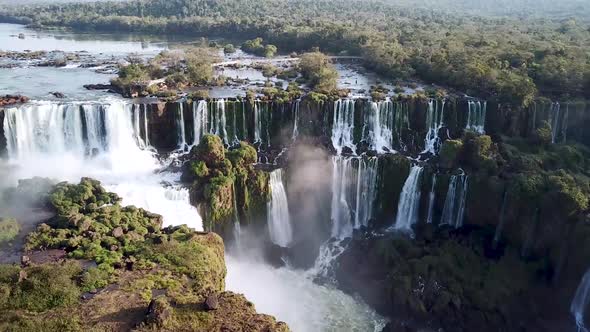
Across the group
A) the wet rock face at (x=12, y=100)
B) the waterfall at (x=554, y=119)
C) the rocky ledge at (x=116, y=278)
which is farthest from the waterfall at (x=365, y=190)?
the wet rock face at (x=12, y=100)

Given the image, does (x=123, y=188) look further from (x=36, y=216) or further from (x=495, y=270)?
(x=495, y=270)

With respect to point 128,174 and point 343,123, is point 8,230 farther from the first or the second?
point 343,123

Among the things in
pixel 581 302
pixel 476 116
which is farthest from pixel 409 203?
pixel 581 302

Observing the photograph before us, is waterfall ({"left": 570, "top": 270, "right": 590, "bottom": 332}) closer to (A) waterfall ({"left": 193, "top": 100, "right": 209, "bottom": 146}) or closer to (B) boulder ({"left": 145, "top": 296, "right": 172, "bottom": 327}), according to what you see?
(B) boulder ({"left": 145, "top": 296, "right": 172, "bottom": 327})

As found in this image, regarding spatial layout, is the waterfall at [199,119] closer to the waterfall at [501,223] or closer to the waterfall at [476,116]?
the waterfall at [476,116]

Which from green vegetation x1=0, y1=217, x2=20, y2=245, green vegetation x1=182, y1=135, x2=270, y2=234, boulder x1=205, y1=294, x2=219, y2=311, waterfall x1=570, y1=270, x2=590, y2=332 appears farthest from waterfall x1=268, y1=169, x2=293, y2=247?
waterfall x1=570, y1=270, x2=590, y2=332

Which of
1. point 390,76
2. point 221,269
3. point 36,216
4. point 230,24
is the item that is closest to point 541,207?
point 221,269
